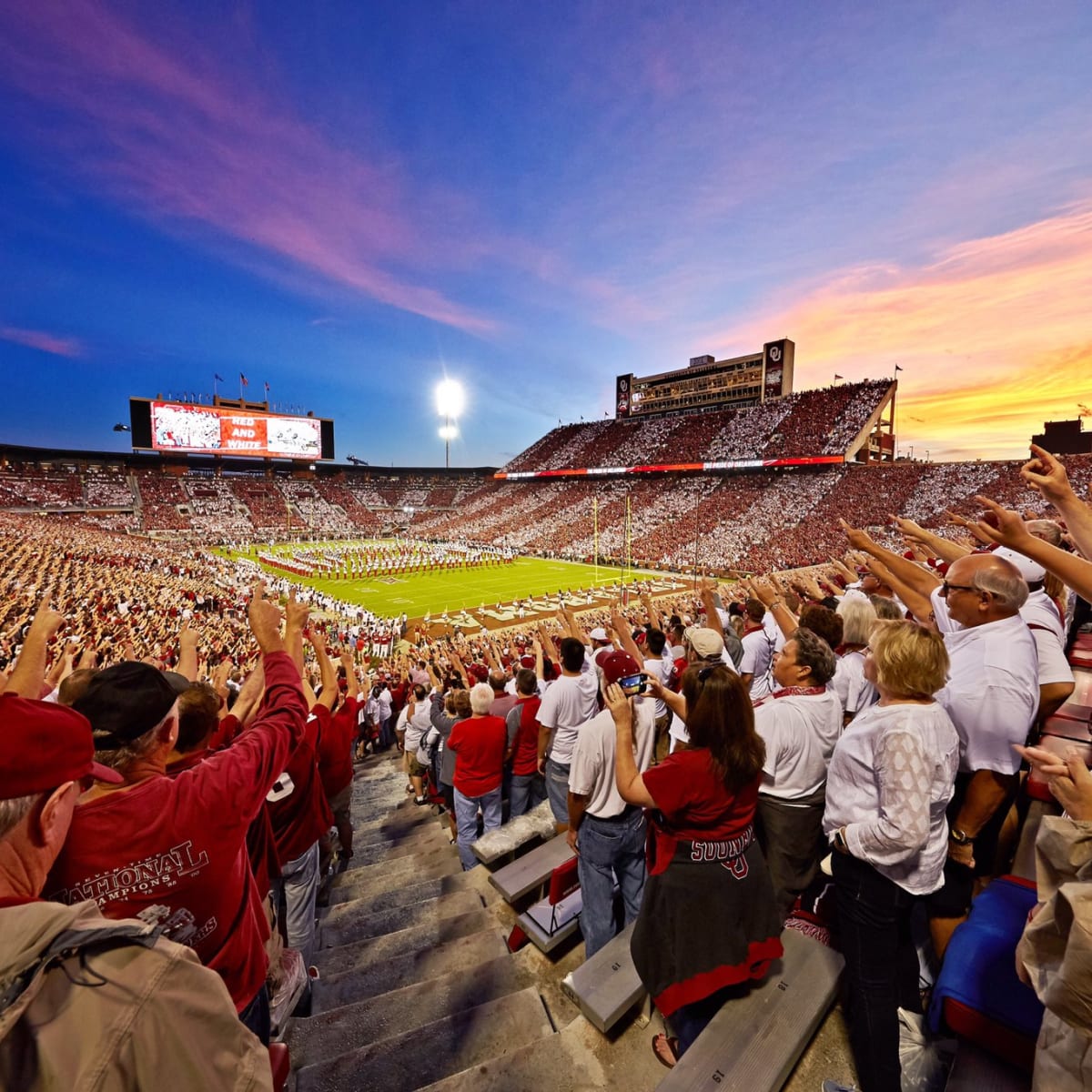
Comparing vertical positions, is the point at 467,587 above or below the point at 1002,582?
below

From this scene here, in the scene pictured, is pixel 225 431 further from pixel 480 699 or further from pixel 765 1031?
pixel 765 1031

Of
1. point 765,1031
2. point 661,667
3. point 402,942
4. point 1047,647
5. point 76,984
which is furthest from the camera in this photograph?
point 661,667

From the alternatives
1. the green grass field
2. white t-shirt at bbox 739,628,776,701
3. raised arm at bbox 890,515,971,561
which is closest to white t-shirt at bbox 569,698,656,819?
white t-shirt at bbox 739,628,776,701

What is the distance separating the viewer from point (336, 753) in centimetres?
475

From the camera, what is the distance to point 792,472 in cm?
5481

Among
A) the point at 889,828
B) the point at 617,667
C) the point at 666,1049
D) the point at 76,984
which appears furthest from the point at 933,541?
the point at 76,984

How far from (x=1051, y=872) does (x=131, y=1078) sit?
2.40 meters

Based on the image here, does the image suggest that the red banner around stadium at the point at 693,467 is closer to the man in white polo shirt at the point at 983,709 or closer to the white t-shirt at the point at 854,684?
the white t-shirt at the point at 854,684

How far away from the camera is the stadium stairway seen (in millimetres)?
2764

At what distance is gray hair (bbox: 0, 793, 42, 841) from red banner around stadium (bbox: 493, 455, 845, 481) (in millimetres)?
58260

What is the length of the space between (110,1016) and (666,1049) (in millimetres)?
2936

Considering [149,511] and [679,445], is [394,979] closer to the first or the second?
[679,445]

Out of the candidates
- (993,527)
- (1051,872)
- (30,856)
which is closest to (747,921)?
(1051,872)

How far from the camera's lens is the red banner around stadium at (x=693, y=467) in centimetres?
5259
